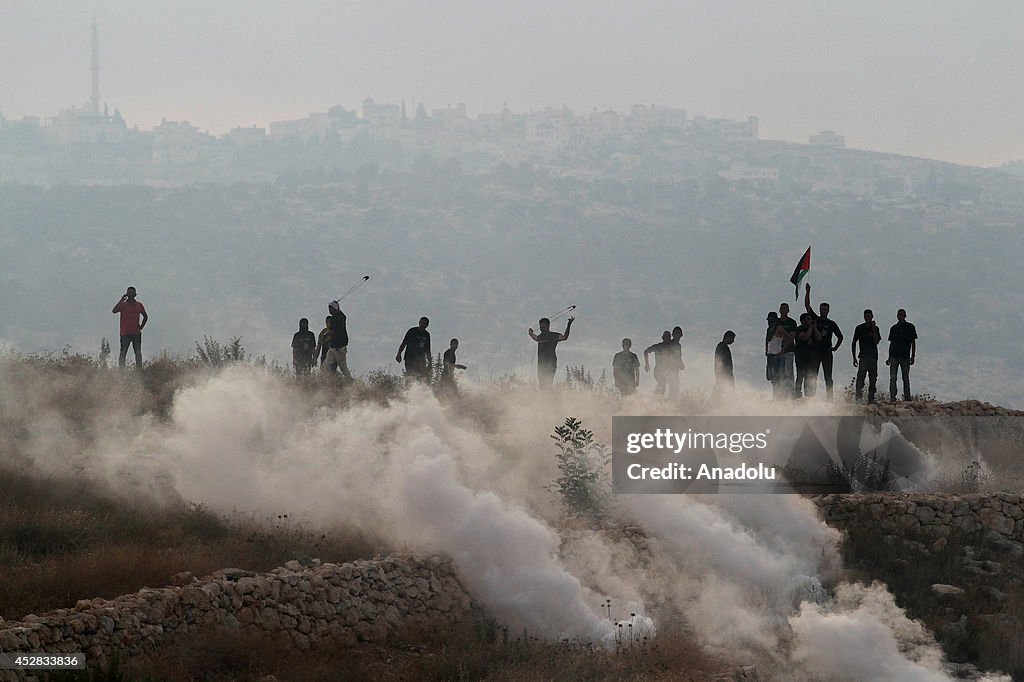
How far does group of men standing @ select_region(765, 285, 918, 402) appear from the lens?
21234mm

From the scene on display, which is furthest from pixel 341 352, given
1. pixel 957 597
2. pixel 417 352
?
pixel 957 597

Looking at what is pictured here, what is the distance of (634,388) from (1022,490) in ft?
20.6

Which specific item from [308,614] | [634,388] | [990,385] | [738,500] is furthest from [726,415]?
[990,385]

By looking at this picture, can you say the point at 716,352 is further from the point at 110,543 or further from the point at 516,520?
the point at 110,543

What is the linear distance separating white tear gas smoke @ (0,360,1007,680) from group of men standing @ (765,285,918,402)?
3.19 metres

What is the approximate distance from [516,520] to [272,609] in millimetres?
3584

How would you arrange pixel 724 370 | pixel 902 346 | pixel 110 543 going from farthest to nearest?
pixel 902 346 → pixel 724 370 → pixel 110 543

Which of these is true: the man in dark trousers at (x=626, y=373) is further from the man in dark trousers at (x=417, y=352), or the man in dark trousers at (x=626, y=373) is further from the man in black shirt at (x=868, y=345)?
the man in black shirt at (x=868, y=345)

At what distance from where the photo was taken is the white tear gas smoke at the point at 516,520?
1518cm

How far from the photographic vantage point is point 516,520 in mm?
15875

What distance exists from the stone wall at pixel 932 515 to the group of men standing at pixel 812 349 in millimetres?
2309

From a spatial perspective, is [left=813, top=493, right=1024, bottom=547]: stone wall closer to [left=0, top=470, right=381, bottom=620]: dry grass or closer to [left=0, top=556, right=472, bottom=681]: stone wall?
[left=0, top=556, right=472, bottom=681]: stone wall

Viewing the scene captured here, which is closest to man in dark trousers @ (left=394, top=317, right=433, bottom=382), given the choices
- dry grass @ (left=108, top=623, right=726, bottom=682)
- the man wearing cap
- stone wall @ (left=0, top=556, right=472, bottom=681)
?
the man wearing cap

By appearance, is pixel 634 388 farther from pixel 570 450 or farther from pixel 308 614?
pixel 308 614
